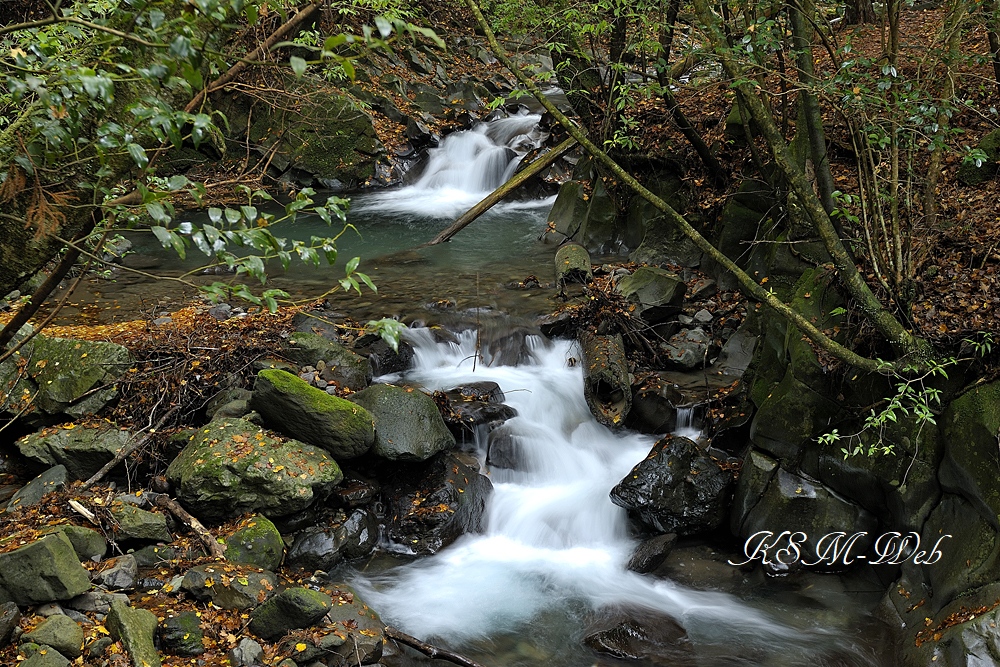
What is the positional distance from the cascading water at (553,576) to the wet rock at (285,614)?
3.84 feet

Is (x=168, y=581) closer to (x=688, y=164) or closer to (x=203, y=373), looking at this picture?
(x=203, y=373)

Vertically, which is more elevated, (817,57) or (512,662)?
(817,57)

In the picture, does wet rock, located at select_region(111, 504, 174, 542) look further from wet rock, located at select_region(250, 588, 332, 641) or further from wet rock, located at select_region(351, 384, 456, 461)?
wet rock, located at select_region(351, 384, 456, 461)

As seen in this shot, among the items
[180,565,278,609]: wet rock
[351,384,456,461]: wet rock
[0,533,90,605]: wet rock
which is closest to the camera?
[0,533,90,605]: wet rock

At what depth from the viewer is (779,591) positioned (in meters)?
6.06

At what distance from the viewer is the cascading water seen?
18.4 ft

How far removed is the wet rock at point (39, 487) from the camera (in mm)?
5918

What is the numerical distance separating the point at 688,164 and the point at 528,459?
5353 mm

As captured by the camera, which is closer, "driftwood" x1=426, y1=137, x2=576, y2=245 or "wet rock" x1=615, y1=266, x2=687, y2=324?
"wet rock" x1=615, y1=266, x2=687, y2=324

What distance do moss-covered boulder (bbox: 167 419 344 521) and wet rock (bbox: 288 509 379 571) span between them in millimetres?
291

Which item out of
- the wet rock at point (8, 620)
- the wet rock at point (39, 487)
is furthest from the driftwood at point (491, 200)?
the wet rock at point (8, 620)

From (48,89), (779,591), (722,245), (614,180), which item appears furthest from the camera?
(614,180)

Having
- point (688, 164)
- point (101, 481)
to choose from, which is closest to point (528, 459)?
point (101, 481)

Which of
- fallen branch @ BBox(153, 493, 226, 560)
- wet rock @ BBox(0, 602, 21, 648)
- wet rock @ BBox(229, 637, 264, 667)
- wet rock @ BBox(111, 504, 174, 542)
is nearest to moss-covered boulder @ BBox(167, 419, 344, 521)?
fallen branch @ BBox(153, 493, 226, 560)
